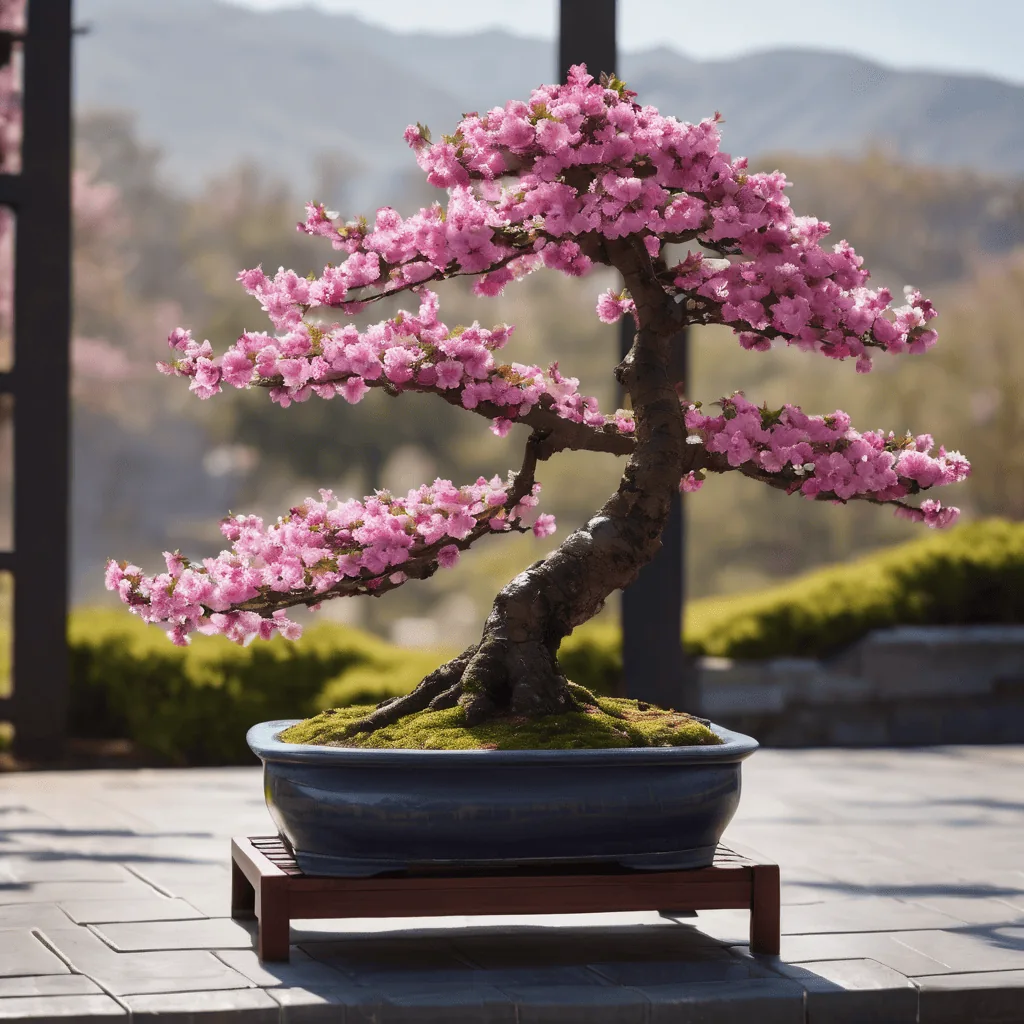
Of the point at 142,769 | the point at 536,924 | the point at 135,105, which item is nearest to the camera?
the point at 536,924

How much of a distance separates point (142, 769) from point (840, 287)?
12.5ft

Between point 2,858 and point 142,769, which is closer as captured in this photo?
point 2,858

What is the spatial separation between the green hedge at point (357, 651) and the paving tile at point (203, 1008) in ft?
11.0

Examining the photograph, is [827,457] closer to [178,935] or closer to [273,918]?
[273,918]

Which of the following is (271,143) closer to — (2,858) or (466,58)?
(466,58)

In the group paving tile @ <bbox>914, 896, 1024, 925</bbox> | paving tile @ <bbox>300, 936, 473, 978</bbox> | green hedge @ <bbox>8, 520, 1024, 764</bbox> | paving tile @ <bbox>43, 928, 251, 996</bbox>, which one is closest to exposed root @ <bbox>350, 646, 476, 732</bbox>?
paving tile @ <bbox>300, 936, 473, 978</bbox>

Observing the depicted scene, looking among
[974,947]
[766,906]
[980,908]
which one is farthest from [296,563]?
[980,908]

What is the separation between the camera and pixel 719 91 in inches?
949

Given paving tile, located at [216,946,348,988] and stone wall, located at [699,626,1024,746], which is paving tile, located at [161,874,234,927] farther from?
stone wall, located at [699,626,1024,746]

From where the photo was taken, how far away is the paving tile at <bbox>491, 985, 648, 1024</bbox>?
2764 mm

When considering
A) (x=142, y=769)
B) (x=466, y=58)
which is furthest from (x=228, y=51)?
(x=142, y=769)

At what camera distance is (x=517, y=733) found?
3.11 m

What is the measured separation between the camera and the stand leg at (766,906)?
125 inches

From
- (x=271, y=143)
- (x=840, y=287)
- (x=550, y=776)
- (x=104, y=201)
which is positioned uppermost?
(x=271, y=143)
